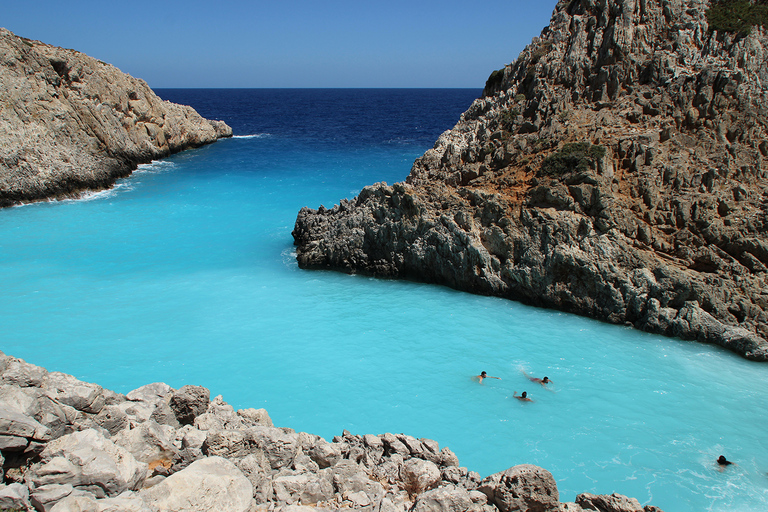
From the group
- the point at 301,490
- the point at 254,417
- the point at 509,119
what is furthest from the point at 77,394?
the point at 509,119

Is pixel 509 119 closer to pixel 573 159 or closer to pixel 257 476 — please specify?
pixel 573 159

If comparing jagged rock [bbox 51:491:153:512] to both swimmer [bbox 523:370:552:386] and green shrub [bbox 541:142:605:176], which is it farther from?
green shrub [bbox 541:142:605:176]

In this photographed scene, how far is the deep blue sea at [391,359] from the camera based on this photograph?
12.7 meters

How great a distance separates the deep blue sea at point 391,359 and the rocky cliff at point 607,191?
1.23 meters

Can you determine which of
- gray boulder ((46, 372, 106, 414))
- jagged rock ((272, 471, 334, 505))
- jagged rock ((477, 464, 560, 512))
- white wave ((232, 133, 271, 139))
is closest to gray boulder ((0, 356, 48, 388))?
gray boulder ((46, 372, 106, 414))

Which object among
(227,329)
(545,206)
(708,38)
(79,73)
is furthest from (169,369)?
(79,73)

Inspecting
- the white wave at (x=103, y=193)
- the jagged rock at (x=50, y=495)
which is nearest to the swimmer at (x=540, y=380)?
the jagged rock at (x=50, y=495)

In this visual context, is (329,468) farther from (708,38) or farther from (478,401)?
(708,38)

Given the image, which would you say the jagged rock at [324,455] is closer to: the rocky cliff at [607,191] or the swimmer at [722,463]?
the swimmer at [722,463]

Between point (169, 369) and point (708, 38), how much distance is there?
26.0m

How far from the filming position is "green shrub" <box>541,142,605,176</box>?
20281 millimetres

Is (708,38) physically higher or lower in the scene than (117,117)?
higher

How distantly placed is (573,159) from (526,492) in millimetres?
15696

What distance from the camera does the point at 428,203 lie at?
2241 centimetres
